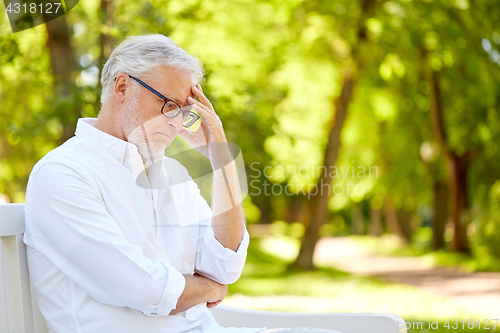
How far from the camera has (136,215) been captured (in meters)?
1.87

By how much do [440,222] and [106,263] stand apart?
57.0ft

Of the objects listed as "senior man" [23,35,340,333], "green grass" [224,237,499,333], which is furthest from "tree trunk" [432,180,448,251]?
"senior man" [23,35,340,333]

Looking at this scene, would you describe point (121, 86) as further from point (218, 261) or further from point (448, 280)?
point (448, 280)

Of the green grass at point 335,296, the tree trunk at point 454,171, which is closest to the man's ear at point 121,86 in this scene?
the green grass at point 335,296

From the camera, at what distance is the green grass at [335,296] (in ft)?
24.0

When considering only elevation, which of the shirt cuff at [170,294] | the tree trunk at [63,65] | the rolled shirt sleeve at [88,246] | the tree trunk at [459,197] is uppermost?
Answer: the rolled shirt sleeve at [88,246]

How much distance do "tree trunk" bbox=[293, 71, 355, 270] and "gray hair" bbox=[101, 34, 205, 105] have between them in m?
10.3

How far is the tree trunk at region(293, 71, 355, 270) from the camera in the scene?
478 inches

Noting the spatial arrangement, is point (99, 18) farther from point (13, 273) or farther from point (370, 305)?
point (370, 305)

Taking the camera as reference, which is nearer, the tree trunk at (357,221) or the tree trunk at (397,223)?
the tree trunk at (397,223)

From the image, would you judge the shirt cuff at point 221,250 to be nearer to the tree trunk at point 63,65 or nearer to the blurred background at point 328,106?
the blurred background at point 328,106

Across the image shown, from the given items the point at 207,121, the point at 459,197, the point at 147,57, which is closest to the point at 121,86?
the point at 147,57

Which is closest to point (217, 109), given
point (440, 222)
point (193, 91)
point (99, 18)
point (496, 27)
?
point (99, 18)

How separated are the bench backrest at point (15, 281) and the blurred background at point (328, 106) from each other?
3220 millimetres
